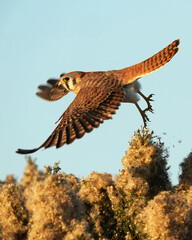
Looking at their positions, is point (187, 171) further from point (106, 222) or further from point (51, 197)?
point (51, 197)

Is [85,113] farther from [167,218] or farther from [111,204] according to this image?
[167,218]

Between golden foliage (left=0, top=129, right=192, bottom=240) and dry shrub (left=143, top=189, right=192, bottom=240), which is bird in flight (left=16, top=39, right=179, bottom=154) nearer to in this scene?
golden foliage (left=0, top=129, right=192, bottom=240)

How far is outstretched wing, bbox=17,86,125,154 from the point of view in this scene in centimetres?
664

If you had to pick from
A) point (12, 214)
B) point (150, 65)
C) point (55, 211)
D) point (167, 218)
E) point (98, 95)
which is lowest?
point (167, 218)

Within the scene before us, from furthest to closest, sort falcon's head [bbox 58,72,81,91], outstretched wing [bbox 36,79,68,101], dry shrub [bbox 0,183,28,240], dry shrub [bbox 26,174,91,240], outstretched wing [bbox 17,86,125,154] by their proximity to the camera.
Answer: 1. outstretched wing [bbox 36,79,68,101]
2. falcon's head [bbox 58,72,81,91]
3. outstretched wing [bbox 17,86,125,154]
4. dry shrub [bbox 0,183,28,240]
5. dry shrub [bbox 26,174,91,240]

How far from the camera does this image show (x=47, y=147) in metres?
6.46

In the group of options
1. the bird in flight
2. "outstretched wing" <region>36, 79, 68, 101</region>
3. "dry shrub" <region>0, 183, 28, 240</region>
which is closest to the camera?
"dry shrub" <region>0, 183, 28, 240</region>

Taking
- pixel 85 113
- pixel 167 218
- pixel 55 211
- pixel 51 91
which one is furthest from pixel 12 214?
pixel 51 91

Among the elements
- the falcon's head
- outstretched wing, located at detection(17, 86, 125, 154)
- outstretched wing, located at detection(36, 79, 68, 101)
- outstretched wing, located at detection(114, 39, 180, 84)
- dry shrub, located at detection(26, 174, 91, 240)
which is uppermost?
outstretched wing, located at detection(36, 79, 68, 101)

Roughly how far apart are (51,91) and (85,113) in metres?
5.51

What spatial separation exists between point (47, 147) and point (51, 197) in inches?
53.9

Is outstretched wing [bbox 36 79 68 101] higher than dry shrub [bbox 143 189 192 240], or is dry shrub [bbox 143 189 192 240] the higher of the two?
outstretched wing [bbox 36 79 68 101]

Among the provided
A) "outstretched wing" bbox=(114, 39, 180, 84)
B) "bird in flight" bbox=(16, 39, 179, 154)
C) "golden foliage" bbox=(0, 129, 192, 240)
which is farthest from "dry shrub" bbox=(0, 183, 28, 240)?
"outstretched wing" bbox=(114, 39, 180, 84)

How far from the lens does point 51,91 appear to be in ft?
41.9
